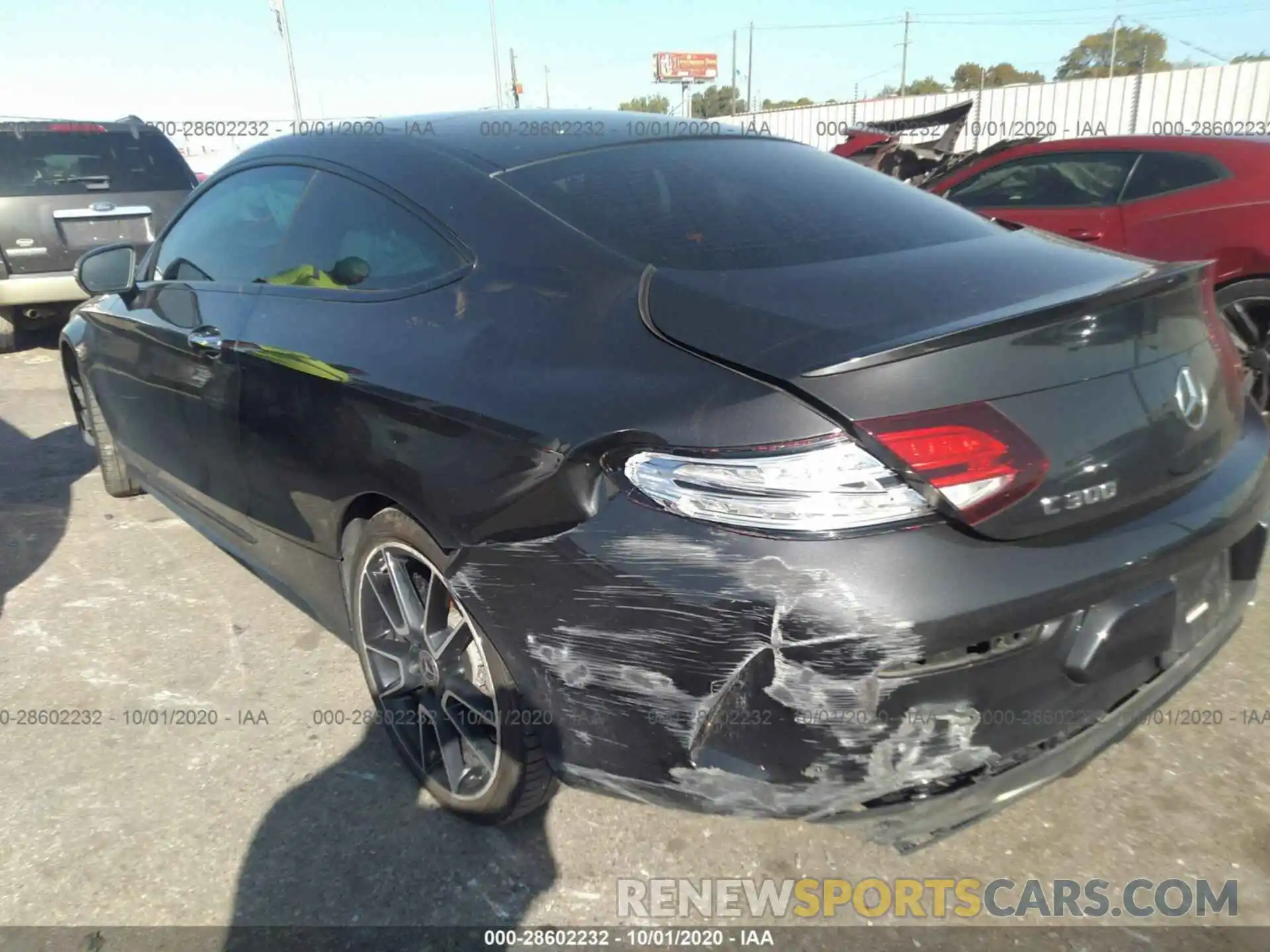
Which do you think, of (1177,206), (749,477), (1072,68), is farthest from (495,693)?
(1072,68)

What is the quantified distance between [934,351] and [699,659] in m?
0.65

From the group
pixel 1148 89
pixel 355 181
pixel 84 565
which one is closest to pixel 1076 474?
pixel 355 181

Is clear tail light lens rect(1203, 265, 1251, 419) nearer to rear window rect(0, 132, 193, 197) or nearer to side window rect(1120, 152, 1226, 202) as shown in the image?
side window rect(1120, 152, 1226, 202)

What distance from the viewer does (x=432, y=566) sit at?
6.85ft

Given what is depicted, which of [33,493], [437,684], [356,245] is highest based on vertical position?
[356,245]

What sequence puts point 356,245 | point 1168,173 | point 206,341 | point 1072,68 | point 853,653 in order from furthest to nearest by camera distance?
point 1072,68, point 1168,173, point 206,341, point 356,245, point 853,653

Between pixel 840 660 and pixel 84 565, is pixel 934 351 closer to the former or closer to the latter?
pixel 840 660

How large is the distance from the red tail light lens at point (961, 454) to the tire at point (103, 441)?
388 centimetres

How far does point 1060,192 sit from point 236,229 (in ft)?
15.8

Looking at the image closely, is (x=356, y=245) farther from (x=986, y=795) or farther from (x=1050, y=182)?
(x=1050, y=182)

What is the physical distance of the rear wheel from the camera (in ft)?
15.5

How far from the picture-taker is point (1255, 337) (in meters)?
4.78

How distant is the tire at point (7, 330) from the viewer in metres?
8.06
